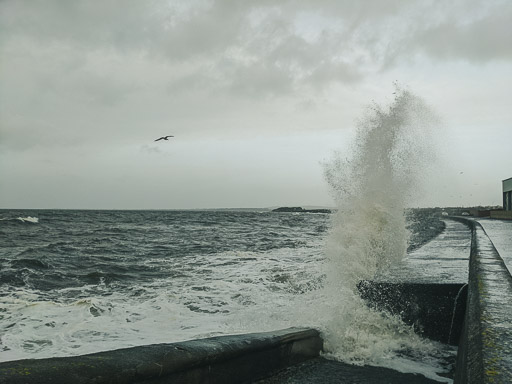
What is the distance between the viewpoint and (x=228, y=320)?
511 cm

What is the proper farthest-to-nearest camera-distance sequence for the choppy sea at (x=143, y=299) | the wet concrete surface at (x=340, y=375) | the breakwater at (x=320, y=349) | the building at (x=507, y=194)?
1. the building at (x=507, y=194)
2. the choppy sea at (x=143, y=299)
3. the wet concrete surface at (x=340, y=375)
4. the breakwater at (x=320, y=349)

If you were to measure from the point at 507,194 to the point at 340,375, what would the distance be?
147ft

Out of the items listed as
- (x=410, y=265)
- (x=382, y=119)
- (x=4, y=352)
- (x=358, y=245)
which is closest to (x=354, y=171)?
(x=382, y=119)

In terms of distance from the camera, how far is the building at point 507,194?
39306 millimetres

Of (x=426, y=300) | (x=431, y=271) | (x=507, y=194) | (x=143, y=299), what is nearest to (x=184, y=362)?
(x=426, y=300)

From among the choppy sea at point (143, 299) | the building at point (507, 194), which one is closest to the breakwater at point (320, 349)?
the choppy sea at point (143, 299)

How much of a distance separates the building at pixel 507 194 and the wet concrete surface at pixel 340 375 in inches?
1664

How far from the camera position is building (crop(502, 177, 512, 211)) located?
39.3 meters

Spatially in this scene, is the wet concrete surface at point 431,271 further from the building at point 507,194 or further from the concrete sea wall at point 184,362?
the building at point 507,194

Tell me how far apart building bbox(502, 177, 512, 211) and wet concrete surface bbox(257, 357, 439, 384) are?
42.3m

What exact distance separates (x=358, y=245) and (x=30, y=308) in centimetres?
500

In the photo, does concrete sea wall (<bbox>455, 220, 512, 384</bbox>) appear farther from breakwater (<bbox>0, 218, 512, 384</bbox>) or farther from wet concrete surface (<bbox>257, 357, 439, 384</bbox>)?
wet concrete surface (<bbox>257, 357, 439, 384</bbox>)

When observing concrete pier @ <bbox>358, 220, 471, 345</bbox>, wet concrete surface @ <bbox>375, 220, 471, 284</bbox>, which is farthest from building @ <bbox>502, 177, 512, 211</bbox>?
concrete pier @ <bbox>358, 220, 471, 345</bbox>

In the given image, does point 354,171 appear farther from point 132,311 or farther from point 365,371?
point 365,371
